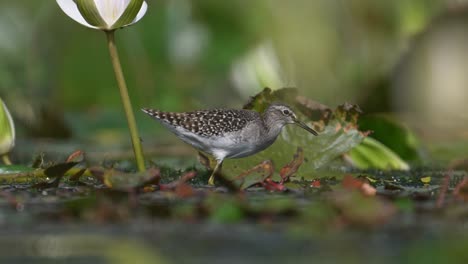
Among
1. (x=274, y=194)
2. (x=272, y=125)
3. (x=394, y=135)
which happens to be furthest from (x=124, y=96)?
(x=394, y=135)

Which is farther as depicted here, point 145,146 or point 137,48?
point 137,48

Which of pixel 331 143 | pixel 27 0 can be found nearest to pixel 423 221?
pixel 331 143

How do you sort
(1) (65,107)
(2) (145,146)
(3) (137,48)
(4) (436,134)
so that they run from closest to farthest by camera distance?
(2) (145,146) < (4) (436,134) < (3) (137,48) < (1) (65,107)

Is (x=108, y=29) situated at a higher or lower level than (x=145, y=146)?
higher

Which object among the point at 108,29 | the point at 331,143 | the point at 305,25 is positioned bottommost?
the point at 331,143

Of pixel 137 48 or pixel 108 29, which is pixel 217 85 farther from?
pixel 108 29

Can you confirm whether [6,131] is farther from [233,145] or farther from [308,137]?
[308,137]
